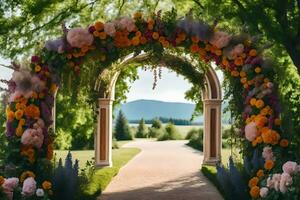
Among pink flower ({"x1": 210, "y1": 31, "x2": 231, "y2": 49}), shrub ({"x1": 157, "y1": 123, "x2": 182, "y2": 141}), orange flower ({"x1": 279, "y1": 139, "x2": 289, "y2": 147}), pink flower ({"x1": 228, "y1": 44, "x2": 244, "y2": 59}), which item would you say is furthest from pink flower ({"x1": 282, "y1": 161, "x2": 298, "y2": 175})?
shrub ({"x1": 157, "y1": 123, "x2": 182, "y2": 141})

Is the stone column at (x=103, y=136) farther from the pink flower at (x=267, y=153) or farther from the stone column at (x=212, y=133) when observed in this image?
the pink flower at (x=267, y=153)

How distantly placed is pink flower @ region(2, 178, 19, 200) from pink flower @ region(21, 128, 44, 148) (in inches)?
27.8

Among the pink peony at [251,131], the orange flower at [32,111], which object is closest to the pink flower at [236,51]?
the pink peony at [251,131]

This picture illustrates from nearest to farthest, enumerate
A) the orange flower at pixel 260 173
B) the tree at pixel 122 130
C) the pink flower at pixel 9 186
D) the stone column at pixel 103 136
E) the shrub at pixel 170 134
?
the pink flower at pixel 9 186 → the orange flower at pixel 260 173 → the stone column at pixel 103 136 → the shrub at pixel 170 134 → the tree at pixel 122 130

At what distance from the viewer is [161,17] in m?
7.96

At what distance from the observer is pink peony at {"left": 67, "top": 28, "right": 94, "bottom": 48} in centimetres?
757

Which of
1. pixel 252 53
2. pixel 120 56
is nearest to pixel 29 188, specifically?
pixel 120 56

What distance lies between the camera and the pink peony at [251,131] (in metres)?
7.39

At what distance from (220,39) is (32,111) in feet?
9.72

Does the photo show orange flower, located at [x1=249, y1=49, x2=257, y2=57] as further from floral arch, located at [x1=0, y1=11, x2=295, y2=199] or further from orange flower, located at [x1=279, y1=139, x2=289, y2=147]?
orange flower, located at [x1=279, y1=139, x2=289, y2=147]

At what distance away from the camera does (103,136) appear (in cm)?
1599

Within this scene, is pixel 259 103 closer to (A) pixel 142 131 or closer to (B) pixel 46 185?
(B) pixel 46 185

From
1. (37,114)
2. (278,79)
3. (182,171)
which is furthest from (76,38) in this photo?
(182,171)

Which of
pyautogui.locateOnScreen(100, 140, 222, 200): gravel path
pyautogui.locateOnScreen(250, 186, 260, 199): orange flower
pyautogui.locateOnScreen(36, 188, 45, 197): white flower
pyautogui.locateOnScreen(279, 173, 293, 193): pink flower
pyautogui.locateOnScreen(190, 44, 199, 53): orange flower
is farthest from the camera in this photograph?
pyautogui.locateOnScreen(100, 140, 222, 200): gravel path
